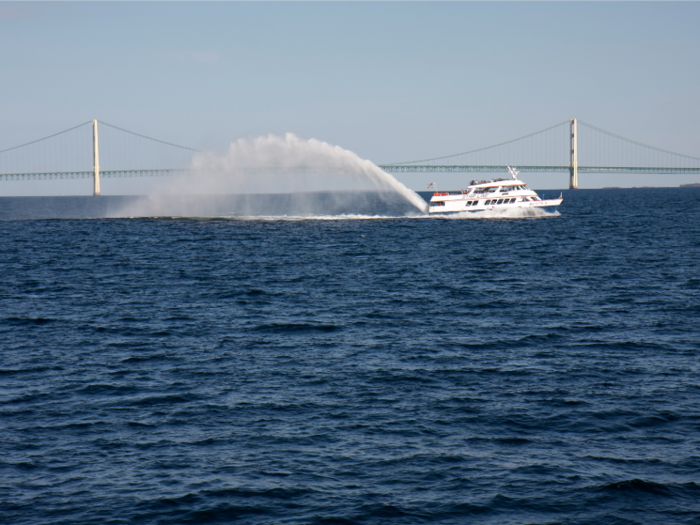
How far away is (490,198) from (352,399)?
7736 cm


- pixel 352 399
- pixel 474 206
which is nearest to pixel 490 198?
pixel 474 206

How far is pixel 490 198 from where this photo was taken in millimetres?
Answer: 94938

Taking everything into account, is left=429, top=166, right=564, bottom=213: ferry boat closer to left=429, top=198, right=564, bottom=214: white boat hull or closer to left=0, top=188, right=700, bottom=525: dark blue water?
left=429, top=198, right=564, bottom=214: white boat hull

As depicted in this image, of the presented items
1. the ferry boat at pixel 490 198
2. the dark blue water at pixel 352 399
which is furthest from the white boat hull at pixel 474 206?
the dark blue water at pixel 352 399

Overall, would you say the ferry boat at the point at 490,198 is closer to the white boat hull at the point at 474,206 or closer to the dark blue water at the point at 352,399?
the white boat hull at the point at 474,206

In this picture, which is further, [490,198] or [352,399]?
[490,198]

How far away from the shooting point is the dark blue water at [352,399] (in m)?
14.8

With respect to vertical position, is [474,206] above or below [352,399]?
above

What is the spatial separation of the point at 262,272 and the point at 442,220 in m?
53.1

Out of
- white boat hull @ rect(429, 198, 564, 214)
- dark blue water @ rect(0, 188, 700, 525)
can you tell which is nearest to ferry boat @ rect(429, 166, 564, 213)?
white boat hull @ rect(429, 198, 564, 214)

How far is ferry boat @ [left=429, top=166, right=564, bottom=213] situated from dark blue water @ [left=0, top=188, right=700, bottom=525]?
48109 millimetres

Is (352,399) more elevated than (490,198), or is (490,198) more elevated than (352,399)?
(490,198)

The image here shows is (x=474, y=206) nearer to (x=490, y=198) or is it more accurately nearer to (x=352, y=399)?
(x=490, y=198)

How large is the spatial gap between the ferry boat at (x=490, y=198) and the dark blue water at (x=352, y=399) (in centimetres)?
4811
